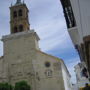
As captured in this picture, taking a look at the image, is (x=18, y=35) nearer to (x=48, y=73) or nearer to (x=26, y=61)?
(x=26, y=61)

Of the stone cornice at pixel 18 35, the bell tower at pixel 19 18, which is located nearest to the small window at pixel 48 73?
the stone cornice at pixel 18 35

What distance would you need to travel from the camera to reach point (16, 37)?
32781 mm

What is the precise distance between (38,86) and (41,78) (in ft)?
3.69

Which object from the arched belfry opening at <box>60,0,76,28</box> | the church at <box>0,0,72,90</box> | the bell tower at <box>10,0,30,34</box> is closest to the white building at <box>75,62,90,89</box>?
the arched belfry opening at <box>60,0,76,28</box>

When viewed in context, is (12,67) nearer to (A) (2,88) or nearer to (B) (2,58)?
(B) (2,58)

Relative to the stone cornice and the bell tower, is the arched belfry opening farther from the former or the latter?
the bell tower

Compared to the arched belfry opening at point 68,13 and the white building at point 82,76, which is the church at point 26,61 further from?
the arched belfry opening at point 68,13

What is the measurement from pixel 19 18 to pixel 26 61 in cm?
677

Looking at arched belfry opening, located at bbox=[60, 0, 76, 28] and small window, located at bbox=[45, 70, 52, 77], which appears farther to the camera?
small window, located at bbox=[45, 70, 52, 77]

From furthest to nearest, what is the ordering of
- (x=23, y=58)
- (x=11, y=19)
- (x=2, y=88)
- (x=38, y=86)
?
Result: 1. (x=11, y=19)
2. (x=23, y=58)
3. (x=38, y=86)
4. (x=2, y=88)

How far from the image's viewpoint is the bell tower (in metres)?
33.3

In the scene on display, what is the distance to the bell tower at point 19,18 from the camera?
33.3m

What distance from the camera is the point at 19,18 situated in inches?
1328

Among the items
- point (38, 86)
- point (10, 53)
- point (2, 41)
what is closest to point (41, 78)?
point (38, 86)
